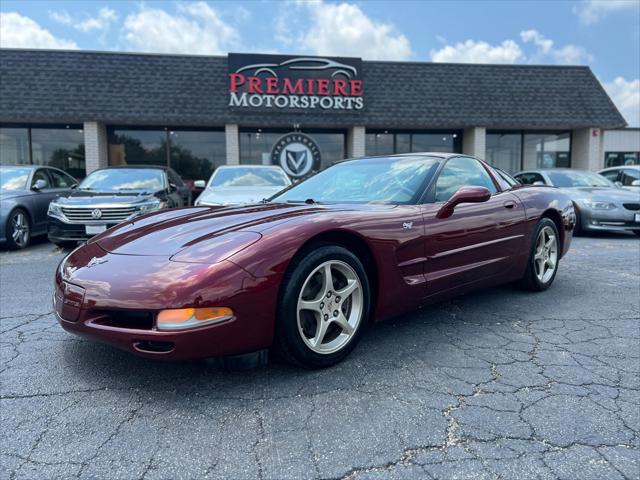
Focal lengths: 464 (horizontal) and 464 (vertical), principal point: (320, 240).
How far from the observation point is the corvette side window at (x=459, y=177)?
335cm

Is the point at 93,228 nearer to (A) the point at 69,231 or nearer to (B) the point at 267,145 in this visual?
(A) the point at 69,231

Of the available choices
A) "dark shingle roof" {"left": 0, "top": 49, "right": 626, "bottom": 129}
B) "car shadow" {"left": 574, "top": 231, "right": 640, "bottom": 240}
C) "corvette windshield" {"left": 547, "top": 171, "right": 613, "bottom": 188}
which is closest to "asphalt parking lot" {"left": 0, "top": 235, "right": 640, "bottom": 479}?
"car shadow" {"left": 574, "top": 231, "right": 640, "bottom": 240}

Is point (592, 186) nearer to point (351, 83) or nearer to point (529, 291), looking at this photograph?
point (529, 291)

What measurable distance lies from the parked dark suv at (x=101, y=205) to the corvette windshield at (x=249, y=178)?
0.95 meters

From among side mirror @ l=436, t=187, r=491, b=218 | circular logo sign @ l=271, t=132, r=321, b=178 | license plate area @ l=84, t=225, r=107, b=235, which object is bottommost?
license plate area @ l=84, t=225, r=107, b=235

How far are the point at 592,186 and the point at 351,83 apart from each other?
24.8ft

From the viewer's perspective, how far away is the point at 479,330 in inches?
126

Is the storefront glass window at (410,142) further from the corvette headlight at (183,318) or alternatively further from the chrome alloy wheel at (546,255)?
the corvette headlight at (183,318)

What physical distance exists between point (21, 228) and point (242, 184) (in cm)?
349

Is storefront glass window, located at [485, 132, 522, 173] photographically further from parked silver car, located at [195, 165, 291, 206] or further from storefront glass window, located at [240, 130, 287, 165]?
parked silver car, located at [195, 165, 291, 206]

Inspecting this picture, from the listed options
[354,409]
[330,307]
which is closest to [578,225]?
[330,307]

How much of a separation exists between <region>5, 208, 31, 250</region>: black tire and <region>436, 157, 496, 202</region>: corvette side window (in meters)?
6.54

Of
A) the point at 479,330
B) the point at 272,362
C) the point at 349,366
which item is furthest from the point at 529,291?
the point at 272,362

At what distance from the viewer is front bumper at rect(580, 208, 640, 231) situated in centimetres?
808
